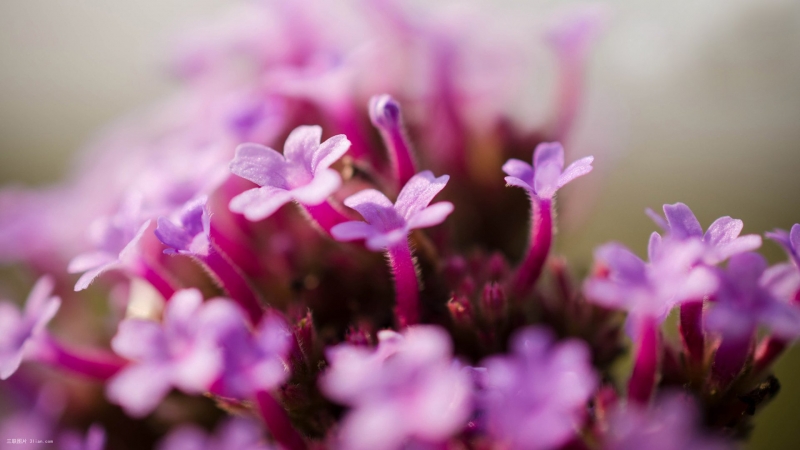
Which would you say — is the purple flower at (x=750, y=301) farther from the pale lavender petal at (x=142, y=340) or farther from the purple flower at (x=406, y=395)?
the pale lavender petal at (x=142, y=340)

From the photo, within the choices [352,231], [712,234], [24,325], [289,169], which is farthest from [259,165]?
[712,234]

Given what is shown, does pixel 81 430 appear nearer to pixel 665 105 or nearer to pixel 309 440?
Result: pixel 309 440

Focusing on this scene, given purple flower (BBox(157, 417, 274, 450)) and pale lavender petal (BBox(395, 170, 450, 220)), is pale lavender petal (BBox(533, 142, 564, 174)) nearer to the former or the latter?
pale lavender petal (BBox(395, 170, 450, 220))

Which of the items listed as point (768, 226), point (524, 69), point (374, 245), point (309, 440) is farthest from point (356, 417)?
point (768, 226)

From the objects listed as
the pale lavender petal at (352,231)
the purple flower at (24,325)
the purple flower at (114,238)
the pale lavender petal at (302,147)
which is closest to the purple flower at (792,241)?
the pale lavender petal at (352,231)

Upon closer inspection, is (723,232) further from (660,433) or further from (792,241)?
(660,433)
